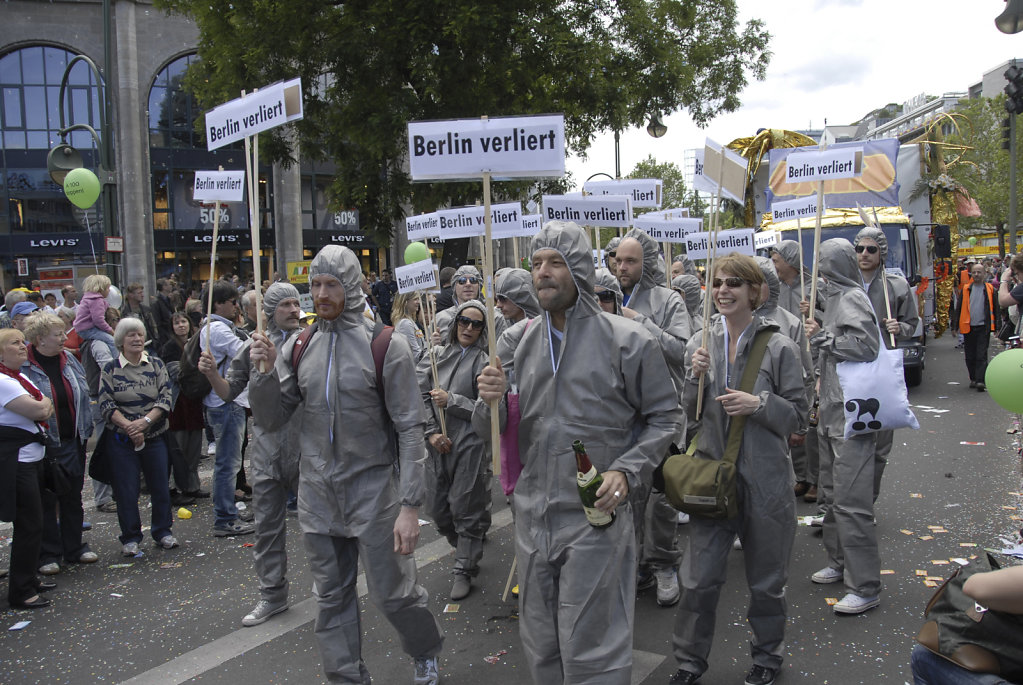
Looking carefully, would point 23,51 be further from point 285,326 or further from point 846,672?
point 846,672

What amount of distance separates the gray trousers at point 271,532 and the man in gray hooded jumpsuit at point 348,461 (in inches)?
60.4

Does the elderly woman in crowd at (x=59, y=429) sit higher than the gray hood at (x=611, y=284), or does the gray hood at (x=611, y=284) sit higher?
the gray hood at (x=611, y=284)

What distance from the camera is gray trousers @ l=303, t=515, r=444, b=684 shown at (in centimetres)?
379

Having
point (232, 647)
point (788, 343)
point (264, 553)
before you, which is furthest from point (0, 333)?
point (788, 343)

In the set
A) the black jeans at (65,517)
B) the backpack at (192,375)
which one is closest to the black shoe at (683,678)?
the black jeans at (65,517)

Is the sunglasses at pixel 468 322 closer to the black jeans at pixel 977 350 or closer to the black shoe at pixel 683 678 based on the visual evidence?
the black shoe at pixel 683 678

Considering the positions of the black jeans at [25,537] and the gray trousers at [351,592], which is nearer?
the gray trousers at [351,592]

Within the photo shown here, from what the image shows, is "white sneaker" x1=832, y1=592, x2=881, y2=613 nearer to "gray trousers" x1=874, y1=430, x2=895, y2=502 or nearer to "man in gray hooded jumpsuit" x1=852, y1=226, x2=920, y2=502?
"gray trousers" x1=874, y1=430, x2=895, y2=502

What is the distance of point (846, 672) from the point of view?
416 cm

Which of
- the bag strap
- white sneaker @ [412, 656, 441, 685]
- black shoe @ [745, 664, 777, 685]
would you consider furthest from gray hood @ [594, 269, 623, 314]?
white sneaker @ [412, 656, 441, 685]

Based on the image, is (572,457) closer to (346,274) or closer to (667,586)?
(346,274)

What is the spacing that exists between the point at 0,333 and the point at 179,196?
28887mm

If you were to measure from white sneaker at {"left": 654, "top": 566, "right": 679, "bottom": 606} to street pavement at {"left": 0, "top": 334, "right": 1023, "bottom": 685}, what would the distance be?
6cm

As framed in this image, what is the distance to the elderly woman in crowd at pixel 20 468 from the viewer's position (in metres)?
5.42
